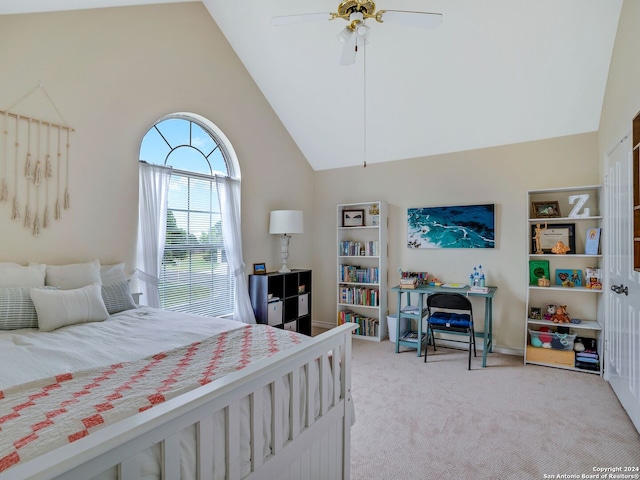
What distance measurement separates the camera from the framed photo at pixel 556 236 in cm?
353

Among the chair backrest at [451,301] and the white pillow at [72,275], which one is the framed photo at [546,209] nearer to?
the chair backrest at [451,301]

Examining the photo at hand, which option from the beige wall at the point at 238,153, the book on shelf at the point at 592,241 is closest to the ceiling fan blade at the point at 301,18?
the beige wall at the point at 238,153

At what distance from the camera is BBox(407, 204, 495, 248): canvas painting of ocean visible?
3.96 meters

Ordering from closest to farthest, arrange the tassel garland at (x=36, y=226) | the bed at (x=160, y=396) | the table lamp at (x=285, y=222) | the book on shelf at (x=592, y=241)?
the bed at (x=160, y=396)
the tassel garland at (x=36, y=226)
the book on shelf at (x=592, y=241)
the table lamp at (x=285, y=222)

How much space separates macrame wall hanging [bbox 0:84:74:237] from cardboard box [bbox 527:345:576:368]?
4.35 meters

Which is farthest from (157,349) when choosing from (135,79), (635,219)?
(635,219)

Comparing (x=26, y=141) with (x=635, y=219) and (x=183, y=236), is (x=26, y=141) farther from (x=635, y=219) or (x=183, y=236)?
(x=635, y=219)

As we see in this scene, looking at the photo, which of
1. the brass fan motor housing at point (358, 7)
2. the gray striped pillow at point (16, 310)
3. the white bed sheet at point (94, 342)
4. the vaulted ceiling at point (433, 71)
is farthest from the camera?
the vaulted ceiling at point (433, 71)

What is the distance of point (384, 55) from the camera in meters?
3.45

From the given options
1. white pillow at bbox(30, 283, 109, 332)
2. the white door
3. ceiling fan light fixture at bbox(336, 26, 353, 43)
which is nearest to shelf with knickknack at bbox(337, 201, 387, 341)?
the white door

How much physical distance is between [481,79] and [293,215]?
2.38m

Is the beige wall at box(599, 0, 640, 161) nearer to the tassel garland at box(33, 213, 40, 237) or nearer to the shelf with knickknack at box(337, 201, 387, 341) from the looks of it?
the shelf with knickknack at box(337, 201, 387, 341)

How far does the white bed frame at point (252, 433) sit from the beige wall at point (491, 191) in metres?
2.77

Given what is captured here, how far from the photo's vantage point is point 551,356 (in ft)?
11.4
